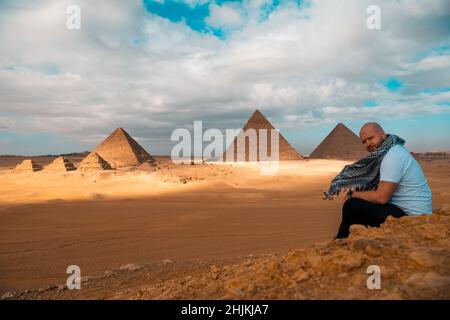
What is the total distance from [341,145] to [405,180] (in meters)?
46.1

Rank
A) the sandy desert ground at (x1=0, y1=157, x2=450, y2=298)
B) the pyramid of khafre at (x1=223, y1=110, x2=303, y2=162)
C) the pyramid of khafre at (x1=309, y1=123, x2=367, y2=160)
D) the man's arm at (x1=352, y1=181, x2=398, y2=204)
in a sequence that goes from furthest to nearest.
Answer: the pyramid of khafre at (x1=309, y1=123, x2=367, y2=160) → the pyramid of khafre at (x1=223, y1=110, x2=303, y2=162) → the sandy desert ground at (x1=0, y1=157, x2=450, y2=298) → the man's arm at (x1=352, y1=181, x2=398, y2=204)

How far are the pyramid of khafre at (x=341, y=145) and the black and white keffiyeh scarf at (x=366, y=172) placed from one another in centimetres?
4373

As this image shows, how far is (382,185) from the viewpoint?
3510 millimetres

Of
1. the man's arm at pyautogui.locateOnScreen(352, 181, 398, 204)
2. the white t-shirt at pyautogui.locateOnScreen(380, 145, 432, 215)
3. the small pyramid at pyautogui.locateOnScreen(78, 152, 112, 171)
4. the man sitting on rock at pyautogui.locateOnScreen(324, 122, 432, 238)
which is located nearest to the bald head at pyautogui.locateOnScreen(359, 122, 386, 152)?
the man sitting on rock at pyautogui.locateOnScreen(324, 122, 432, 238)

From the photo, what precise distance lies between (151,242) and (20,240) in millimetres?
2214

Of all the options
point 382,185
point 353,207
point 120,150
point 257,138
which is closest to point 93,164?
point 120,150

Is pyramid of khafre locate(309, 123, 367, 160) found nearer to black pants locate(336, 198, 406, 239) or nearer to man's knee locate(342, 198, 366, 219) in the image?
black pants locate(336, 198, 406, 239)

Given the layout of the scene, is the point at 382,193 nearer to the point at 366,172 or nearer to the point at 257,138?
the point at 366,172

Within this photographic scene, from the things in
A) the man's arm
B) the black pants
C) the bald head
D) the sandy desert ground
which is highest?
the bald head

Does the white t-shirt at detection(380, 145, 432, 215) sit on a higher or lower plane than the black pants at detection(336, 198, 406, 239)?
higher

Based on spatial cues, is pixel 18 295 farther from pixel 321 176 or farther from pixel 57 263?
pixel 321 176

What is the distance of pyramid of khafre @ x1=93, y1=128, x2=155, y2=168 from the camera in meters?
38.5
